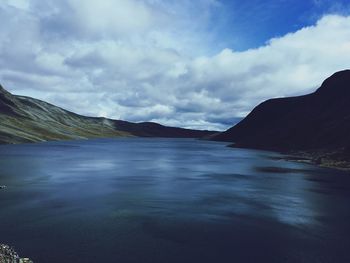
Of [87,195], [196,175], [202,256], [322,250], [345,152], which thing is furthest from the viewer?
[345,152]

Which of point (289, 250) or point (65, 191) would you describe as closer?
point (289, 250)

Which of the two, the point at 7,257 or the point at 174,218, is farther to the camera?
the point at 174,218

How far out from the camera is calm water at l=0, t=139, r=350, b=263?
41.8 m

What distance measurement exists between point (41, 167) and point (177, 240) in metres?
81.6

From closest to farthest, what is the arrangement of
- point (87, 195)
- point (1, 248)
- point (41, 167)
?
point (1, 248) < point (87, 195) < point (41, 167)

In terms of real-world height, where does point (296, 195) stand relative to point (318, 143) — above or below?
below

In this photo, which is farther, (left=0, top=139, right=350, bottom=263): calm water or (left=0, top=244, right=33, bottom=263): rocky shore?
(left=0, top=139, right=350, bottom=263): calm water

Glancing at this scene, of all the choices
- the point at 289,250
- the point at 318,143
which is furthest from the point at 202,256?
the point at 318,143

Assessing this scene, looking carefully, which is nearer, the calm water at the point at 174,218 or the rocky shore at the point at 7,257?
the rocky shore at the point at 7,257

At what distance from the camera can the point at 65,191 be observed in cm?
7644

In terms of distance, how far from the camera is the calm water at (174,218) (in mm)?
41812

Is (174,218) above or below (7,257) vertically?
below

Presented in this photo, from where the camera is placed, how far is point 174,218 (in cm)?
5659

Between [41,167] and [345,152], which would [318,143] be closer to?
[345,152]
